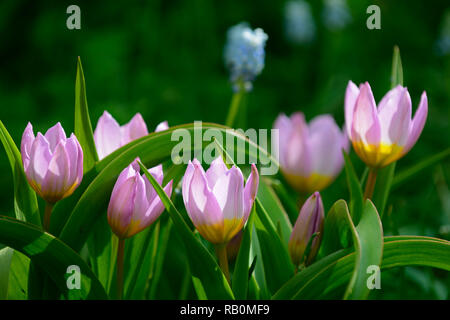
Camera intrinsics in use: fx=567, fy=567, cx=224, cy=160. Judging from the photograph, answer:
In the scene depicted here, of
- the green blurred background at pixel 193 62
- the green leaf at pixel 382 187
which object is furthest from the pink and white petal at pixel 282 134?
the green blurred background at pixel 193 62

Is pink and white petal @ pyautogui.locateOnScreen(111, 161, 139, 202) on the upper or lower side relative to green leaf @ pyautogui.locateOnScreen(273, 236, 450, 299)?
upper

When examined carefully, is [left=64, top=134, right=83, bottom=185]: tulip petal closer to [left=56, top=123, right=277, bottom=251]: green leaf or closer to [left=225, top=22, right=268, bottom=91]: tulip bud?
[left=56, top=123, right=277, bottom=251]: green leaf

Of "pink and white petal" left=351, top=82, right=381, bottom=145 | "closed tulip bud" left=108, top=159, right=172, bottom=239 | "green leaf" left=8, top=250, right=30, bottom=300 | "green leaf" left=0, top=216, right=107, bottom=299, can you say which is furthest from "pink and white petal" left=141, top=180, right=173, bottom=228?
"pink and white petal" left=351, top=82, right=381, bottom=145

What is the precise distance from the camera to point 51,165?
0.75 m

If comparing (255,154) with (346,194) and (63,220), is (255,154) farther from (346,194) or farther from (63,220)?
(346,194)

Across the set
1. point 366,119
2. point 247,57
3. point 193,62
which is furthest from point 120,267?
point 193,62

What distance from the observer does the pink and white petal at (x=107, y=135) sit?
2.99 ft

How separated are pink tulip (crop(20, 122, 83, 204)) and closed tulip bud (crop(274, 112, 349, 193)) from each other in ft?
1.54

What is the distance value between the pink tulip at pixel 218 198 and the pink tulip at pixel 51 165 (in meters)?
0.15

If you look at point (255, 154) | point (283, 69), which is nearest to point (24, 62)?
point (283, 69)

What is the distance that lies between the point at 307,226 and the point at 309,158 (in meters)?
0.28

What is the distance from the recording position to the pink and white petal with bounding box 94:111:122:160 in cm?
91

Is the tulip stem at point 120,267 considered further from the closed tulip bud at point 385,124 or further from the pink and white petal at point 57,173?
the closed tulip bud at point 385,124
